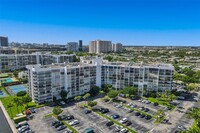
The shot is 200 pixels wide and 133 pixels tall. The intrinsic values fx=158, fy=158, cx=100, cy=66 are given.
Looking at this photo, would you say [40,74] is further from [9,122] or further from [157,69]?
[157,69]

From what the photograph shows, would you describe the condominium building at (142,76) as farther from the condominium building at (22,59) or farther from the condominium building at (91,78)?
the condominium building at (22,59)

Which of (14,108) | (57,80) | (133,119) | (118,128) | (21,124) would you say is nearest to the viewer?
(118,128)

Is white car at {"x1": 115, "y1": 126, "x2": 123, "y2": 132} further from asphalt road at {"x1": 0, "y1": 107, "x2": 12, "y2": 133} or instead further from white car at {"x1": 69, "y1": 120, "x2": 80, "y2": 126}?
asphalt road at {"x1": 0, "y1": 107, "x2": 12, "y2": 133}

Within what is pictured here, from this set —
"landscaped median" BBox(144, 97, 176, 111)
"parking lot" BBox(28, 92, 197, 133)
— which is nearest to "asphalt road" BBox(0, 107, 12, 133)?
"parking lot" BBox(28, 92, 197, 133)

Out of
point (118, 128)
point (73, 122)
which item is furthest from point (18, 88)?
point (118, 128)

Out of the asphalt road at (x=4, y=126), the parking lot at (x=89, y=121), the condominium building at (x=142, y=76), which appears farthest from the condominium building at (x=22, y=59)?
the asphalt road at (x=4, y=126)

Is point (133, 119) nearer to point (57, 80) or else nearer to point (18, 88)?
point (57, 80)
